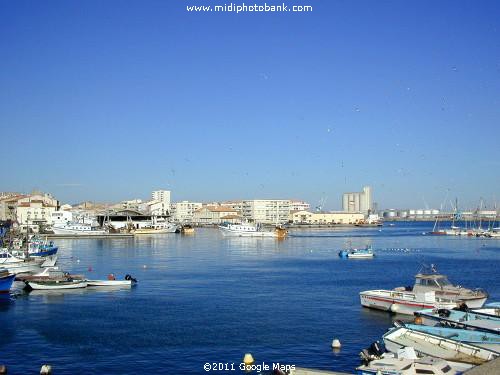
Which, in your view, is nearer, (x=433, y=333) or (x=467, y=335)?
(x=467, y=335)

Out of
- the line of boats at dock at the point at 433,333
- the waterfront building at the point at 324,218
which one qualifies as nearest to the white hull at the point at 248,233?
the line of boats at dock at the point at 433,333

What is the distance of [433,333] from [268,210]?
145m

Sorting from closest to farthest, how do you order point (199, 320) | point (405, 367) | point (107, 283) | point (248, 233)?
1. point (405, 367)
2. point (199, 320)
3. point (107, 283)
4. point (248, 233)

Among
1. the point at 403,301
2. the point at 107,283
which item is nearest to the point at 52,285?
the point at 107,283

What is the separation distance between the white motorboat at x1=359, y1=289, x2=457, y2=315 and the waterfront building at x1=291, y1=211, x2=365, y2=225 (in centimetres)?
12766

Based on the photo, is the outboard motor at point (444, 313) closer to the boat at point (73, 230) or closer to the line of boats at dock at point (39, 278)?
the line of boats at dock at point (39, 278)

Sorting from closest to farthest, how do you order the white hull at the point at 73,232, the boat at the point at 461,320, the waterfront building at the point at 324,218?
1. the boat at the point at 461,320
2. the white hull at the point at 73,232
3. the waterfront building at the point at 324,218

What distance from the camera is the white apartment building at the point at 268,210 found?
159 metres

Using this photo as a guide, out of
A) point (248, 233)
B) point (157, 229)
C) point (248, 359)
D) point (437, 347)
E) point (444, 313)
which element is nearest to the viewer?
point (437, 347)

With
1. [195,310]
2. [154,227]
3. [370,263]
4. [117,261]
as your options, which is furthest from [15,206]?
[195,310]

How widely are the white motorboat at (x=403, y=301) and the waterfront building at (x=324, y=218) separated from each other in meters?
128

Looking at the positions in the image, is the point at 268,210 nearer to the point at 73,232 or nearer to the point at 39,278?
the point at 73,232

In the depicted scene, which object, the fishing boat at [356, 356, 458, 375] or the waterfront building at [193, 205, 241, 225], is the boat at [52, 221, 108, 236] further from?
the fishing boat at [356, 356, 458, 375]

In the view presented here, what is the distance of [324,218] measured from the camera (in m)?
154
